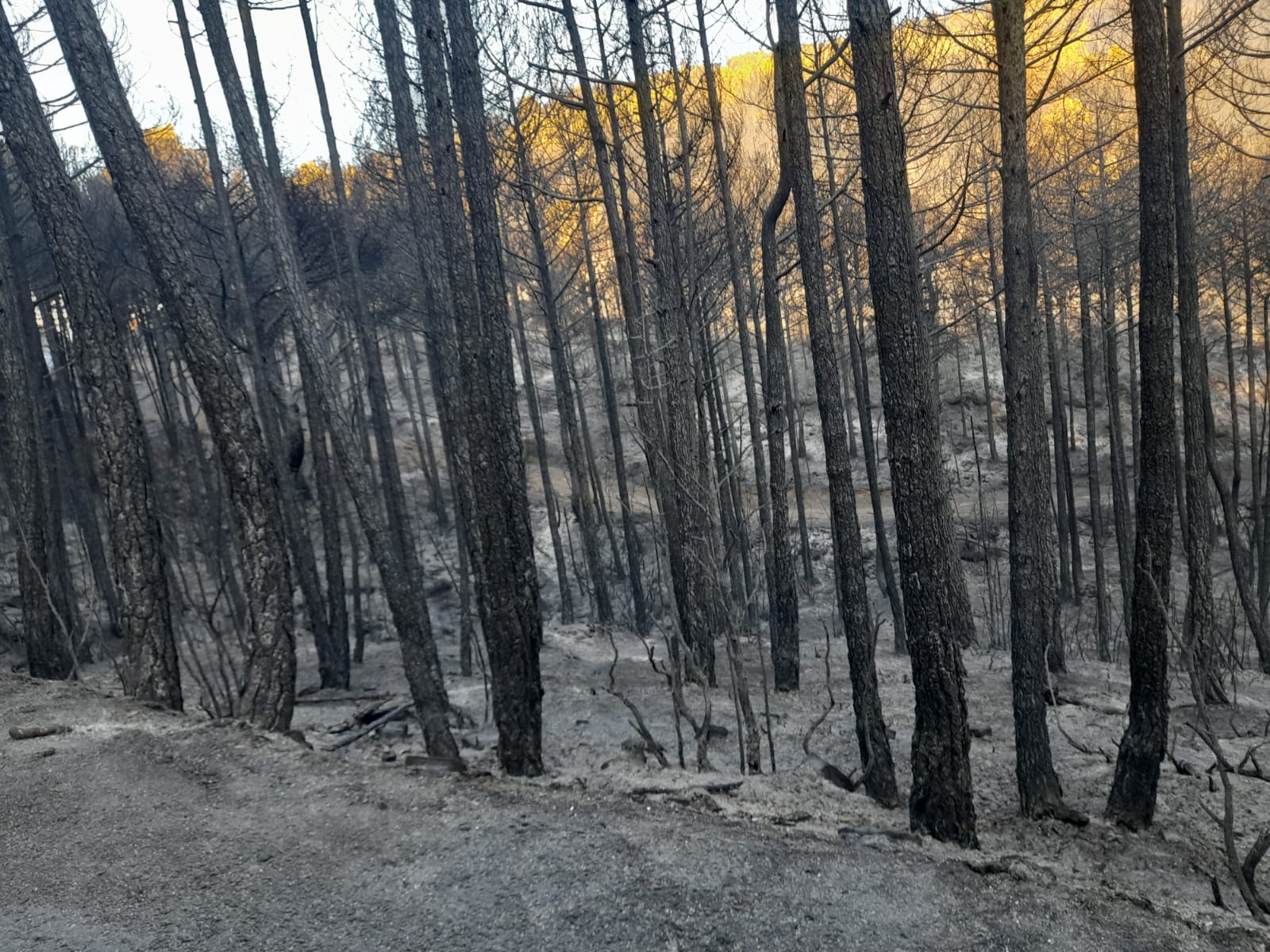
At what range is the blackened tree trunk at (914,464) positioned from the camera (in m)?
5.21

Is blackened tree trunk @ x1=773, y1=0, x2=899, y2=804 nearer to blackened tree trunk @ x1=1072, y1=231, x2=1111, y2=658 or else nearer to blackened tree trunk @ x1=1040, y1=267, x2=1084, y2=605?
blackened tree trunk @ x1=1072, y1=231, x2=1111, y2=658

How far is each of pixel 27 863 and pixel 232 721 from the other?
2.07 m

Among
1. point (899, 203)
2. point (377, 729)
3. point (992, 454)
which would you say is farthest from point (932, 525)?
point (992, 454)

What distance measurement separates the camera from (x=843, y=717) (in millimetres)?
9828

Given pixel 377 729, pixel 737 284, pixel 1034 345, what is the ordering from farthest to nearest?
1. pixel 737 284
2. pixel 377 729
3. pixel 1034 345

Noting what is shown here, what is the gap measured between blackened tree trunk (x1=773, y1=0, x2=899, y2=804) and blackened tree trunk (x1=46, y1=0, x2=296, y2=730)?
4.60 m

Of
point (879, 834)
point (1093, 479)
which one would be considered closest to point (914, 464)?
point (879, 834)

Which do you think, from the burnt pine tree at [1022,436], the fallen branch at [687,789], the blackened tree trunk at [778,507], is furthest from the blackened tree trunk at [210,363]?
the burnt pine tree at [1022,436]

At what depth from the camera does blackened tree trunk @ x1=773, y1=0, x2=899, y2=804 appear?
677cm

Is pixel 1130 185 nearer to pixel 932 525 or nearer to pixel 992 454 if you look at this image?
pixel 992 454


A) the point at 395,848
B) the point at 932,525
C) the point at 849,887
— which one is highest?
the point at 932,525

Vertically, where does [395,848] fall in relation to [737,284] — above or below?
below

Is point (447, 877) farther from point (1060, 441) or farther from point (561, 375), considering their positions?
point (1060, 441)

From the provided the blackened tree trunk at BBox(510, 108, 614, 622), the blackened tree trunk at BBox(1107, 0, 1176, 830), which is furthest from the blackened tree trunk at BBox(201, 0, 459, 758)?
the blackened tree trunk at BBox(1107, 0, 1176, 830)
